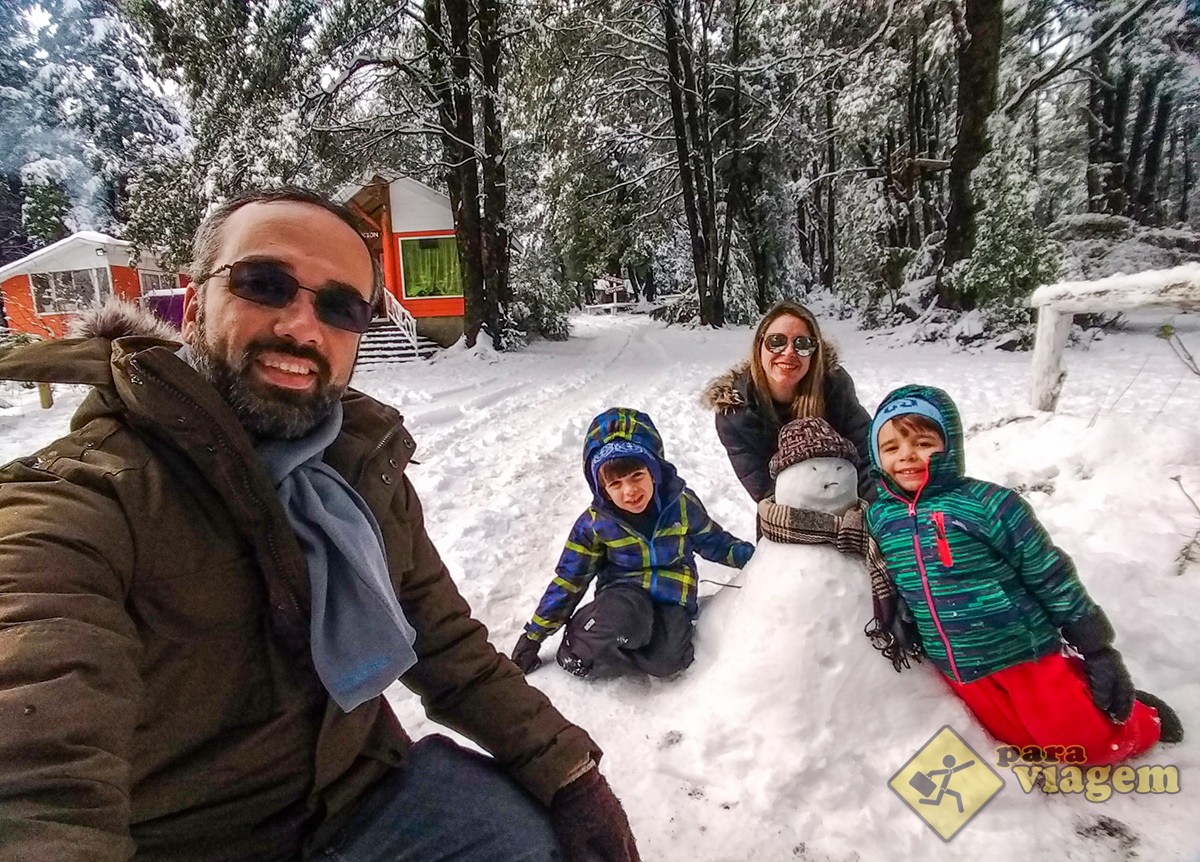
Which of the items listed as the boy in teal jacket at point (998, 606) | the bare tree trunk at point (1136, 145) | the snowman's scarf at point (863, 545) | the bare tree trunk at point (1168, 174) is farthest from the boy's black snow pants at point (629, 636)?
the bare tree trunk at point (1168, 174)

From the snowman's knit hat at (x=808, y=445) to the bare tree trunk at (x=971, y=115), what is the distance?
1105 centimetres

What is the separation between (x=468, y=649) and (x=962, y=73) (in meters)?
13.7

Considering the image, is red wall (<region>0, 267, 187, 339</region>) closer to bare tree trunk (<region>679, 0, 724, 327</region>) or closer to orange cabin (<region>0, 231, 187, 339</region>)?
orange cabin (<region>0, 231, 187, 339</region>)

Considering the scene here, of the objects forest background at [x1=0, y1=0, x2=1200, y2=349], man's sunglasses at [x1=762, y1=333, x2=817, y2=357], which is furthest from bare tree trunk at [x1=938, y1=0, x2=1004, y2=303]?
man's sunglasses at [x1=762, y1=333, x2=817, y2=357]

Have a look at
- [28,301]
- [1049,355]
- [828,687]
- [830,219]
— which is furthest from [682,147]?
[828,687]

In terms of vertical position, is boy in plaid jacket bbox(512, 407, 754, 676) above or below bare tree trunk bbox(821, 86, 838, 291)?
below

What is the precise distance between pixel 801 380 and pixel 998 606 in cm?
170

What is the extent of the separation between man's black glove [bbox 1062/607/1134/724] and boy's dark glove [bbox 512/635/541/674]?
1.98 m

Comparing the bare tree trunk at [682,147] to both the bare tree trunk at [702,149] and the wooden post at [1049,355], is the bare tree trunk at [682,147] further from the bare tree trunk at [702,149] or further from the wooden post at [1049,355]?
the wooden post at [1049,355]

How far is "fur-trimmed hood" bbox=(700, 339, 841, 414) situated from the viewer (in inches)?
138

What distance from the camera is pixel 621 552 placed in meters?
2.80

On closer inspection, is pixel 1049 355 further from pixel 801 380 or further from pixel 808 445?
pixel 808 445

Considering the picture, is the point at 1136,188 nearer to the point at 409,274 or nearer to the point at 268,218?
the point at 409,274

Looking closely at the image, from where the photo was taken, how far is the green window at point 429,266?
19.6m
